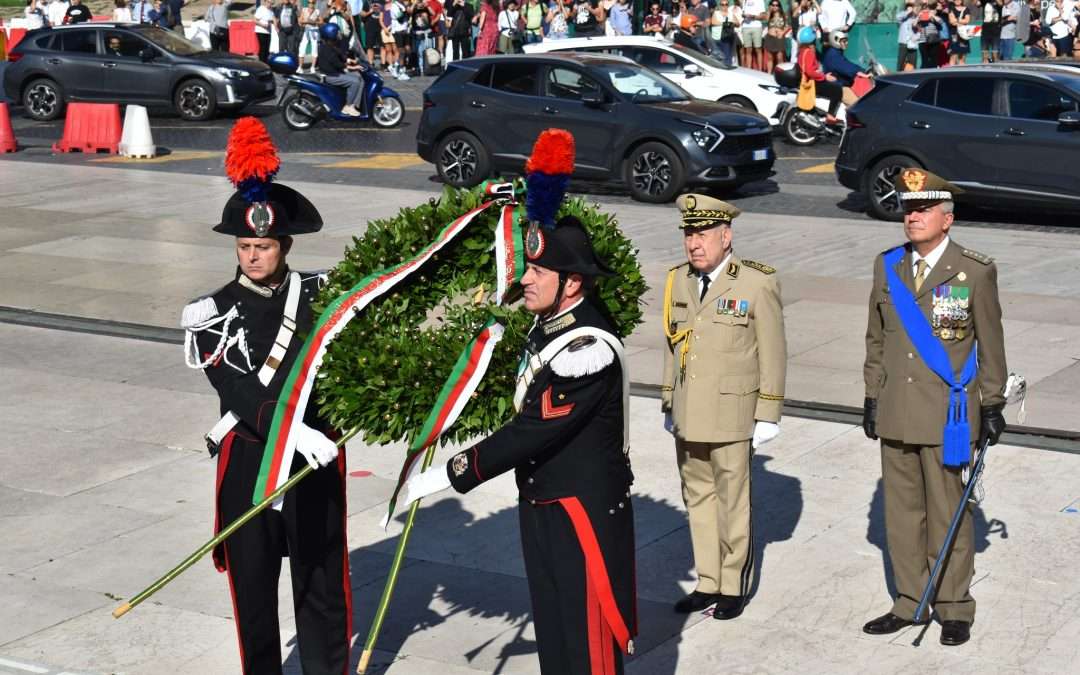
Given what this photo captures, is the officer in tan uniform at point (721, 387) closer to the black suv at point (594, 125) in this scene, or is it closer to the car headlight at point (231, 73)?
the black suv at point (594, 125)

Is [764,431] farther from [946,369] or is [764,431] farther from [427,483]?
[427,483]

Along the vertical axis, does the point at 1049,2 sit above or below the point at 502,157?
above

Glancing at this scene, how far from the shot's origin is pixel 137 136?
22.9 metres

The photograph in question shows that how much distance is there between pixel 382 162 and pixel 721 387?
16.1 m

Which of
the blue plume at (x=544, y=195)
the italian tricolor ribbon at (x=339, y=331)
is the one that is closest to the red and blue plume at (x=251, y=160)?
the italian tricolor ribbon at (x=339, y=331)

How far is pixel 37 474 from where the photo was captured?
880 centimetres

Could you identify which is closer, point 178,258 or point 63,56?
point 178,258

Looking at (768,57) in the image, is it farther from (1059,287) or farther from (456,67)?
(1059,287)

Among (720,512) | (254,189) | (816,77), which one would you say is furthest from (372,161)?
(254,189)

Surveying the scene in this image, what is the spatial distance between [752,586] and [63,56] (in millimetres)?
22486

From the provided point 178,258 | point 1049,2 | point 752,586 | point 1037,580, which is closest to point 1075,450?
point 1037,580

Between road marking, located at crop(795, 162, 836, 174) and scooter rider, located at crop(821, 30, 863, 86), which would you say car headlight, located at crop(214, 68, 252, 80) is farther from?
road marking, located at crop(795, 162, 836, 174)

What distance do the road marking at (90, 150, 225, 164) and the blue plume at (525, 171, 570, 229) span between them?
1815 cm

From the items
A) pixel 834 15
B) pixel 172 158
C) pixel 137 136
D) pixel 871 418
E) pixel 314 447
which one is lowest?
pixel 172 158
